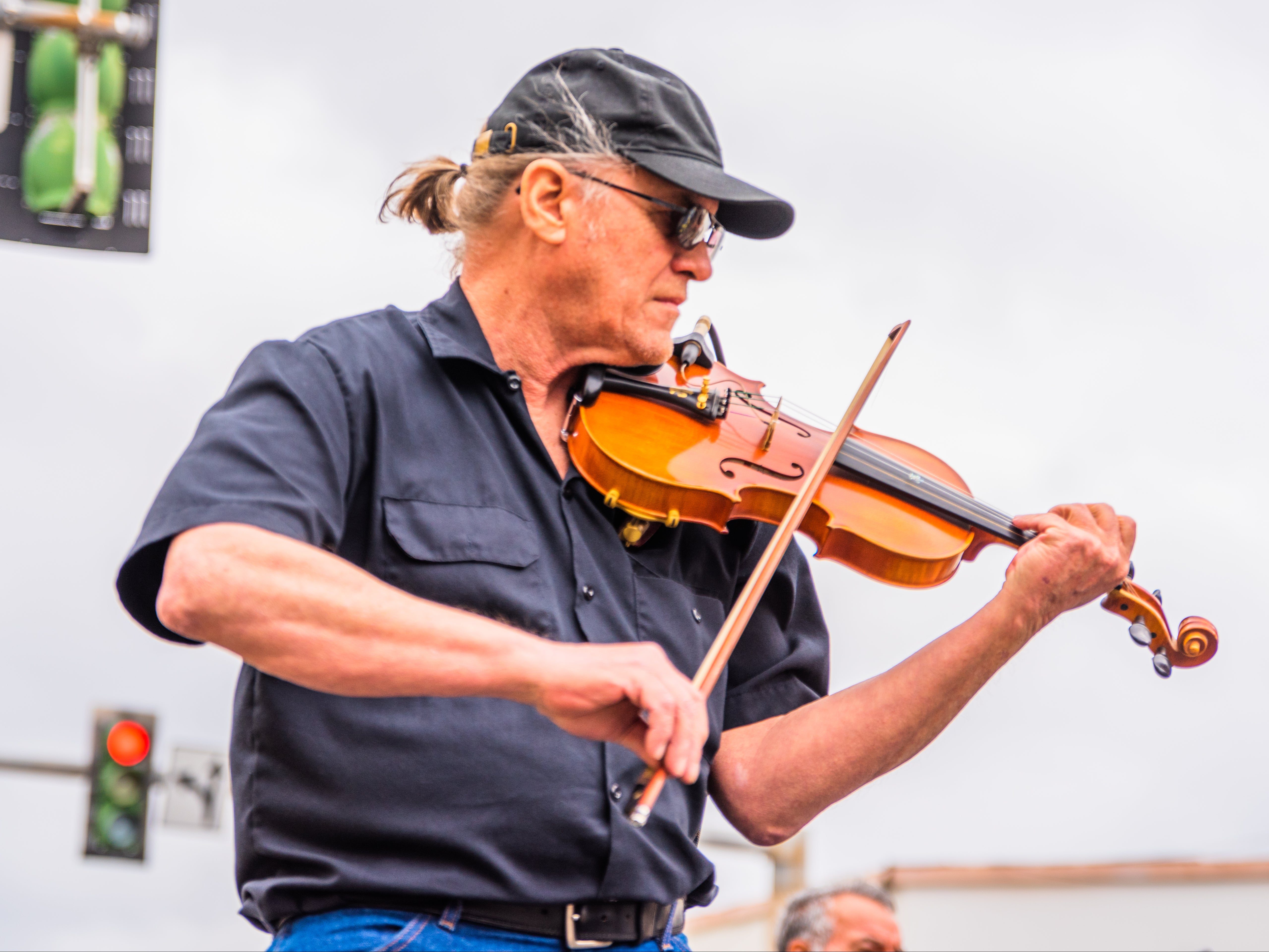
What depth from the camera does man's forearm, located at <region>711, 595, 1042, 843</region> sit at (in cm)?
243

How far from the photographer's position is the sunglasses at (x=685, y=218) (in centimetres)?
249

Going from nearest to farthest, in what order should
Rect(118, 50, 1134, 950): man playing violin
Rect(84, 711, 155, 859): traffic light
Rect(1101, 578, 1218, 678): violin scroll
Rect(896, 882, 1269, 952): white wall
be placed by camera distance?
Rect(118, 50, 1134, 950): man playing violin → Rect(1101, 578, 1218, 678): violin scroll → Rect(84, 711, 155, 859): traffic light → Rect(896, 882, 1269, 952): white wall

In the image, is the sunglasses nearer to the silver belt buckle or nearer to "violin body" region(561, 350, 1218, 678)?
"violin body" region(561, 350, 1218, 678)

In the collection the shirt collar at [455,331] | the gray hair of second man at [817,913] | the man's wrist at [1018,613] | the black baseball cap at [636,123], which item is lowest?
the gray hair of second man at [817,913]

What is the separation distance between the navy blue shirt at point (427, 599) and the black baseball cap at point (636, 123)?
1.34 ft

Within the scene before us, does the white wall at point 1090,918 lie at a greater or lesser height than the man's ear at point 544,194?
lesser

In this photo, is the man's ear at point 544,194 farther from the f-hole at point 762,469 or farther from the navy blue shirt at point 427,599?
A: the f-hole at point 762,469

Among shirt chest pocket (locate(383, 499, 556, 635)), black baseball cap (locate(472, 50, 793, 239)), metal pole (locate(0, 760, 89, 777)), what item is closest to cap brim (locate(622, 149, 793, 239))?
black baseball cap (locate(472, 50, 793, 239))

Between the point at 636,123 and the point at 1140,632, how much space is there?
49.5 inches

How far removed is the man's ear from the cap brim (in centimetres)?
12

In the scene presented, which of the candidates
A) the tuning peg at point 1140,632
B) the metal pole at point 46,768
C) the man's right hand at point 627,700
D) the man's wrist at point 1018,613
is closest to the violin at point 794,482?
the tuning peg at point 1140,632

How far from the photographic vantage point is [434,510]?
2168 millimetres

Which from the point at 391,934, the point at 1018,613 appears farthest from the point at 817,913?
the point at 391,934

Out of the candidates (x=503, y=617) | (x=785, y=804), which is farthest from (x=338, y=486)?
(x=785, y=804)
